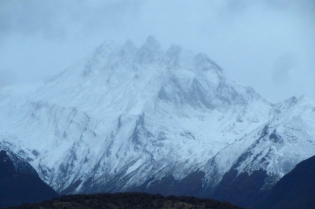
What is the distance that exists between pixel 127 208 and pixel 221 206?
54.8 feet

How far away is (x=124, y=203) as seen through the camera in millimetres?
172375

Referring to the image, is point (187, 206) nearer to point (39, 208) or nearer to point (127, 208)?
point (127, 208)

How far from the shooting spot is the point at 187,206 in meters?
171

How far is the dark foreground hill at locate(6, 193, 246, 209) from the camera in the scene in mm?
168125

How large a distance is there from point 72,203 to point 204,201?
24192 mm

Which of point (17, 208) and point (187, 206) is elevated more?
point (17, 208)

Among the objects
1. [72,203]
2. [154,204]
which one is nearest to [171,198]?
[154,204]

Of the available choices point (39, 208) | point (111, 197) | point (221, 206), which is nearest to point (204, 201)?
point (221, 206)

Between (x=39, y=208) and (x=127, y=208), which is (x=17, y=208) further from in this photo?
(x=127, y=208)

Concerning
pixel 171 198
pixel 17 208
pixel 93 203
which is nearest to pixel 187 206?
pixel 171 198

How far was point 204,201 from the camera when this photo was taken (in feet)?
574

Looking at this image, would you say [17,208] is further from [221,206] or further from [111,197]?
[221,206]

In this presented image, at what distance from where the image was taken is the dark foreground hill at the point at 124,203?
552 feet

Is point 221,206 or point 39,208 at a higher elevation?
point 39,208
